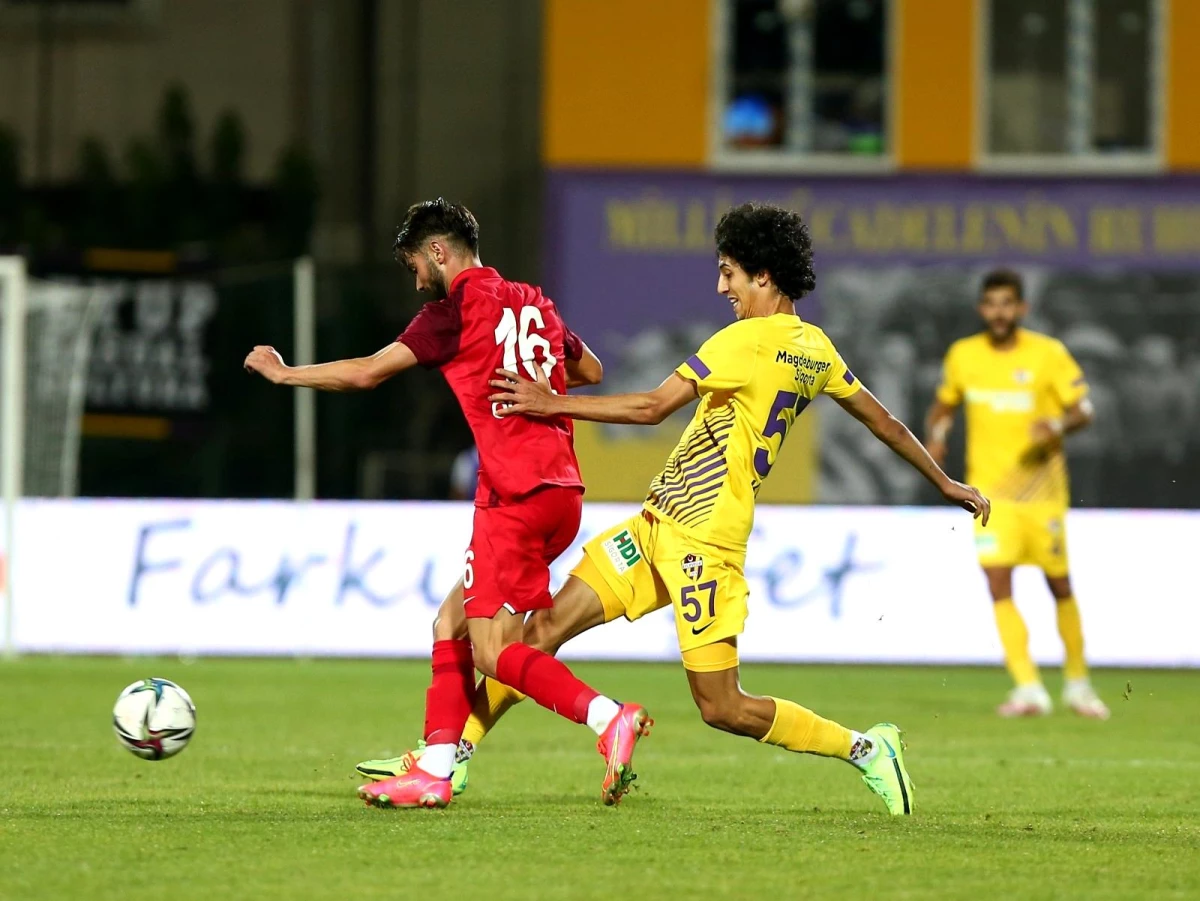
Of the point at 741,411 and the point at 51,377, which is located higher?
the point at 741,411

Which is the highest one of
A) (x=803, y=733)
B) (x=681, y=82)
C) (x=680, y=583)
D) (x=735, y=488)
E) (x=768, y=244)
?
(x=681, y=82)

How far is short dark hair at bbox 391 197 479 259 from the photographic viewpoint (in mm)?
A: 6531

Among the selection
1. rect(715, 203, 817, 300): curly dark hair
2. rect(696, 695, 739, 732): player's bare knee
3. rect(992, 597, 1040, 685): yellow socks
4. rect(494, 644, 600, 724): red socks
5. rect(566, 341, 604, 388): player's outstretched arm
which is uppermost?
rect(715, 203, 817, 300): curly dark hair

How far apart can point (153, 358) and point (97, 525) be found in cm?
404

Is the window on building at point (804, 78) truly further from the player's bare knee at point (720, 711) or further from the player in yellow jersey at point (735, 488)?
the player's bare knee at point (720, 711)

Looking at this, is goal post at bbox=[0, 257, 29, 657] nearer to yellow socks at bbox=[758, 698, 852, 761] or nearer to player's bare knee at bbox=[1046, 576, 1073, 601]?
player's bare knee at bbox=[1046, 576, 1073, 601]

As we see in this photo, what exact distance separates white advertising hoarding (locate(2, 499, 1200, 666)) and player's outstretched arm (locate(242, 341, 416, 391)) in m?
6.83

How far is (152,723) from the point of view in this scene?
7.05 meters

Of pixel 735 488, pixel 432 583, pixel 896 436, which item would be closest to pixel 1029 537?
pixel 432 583

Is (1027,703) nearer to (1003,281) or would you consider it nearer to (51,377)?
(1003,281)

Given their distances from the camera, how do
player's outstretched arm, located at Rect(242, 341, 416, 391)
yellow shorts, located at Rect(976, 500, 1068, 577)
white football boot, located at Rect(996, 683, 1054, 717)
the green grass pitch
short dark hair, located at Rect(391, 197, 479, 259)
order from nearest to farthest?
the green grass pitch
player's outstretched arm, located at Rect(242, 341, 416, 391)
short dark hair, located at Rect(391, 197, 479, 259)
white football boot, located at Rect(996, 683, 1054, 717)
yellow shorts, located at Rect(976, 500, 1068, 577)

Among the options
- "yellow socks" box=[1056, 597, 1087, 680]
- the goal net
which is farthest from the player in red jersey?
the goal net

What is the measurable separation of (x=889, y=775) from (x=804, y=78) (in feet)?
45.8

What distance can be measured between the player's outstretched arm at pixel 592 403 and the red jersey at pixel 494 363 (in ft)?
1.01
